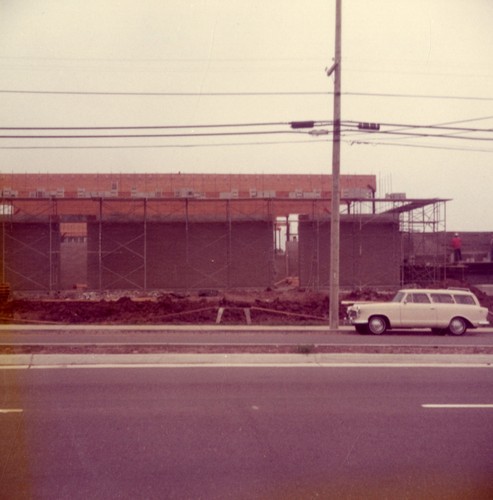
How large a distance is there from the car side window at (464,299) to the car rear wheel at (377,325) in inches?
84.7

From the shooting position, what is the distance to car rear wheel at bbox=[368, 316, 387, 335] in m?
17.6

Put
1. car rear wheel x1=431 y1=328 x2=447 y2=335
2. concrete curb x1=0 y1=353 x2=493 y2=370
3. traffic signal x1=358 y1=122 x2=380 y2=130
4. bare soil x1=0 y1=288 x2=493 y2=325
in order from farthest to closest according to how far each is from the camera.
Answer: bare soil x1=0 y1=288 x2=493 y2=325
traffic signal x1=358 y1=122 x2=380 y2=130
car rear wheel x1=431 y1=328 x2=447 y2=335
concrete curb x1=0 y1=353 x2=493 y2=370

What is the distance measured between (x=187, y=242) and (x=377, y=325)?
14687 millimetres

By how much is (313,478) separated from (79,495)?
6.61ft

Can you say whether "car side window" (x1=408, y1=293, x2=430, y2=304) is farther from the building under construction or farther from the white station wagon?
the building under construction

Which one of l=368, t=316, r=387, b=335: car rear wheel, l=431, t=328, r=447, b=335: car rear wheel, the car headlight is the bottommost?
l=431, t=328, r=447, b=335: car rear wheel

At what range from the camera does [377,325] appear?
695 inches

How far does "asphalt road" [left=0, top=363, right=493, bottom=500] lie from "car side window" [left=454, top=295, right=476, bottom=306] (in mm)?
7558

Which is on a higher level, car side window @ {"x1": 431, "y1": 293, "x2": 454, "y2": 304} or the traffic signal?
the traffic signal

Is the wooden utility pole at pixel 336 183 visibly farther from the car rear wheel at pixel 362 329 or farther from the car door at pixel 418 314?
the car door at pixel 418 314

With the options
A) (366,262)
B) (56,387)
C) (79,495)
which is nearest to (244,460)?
(79,495)

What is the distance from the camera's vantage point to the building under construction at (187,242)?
99.9ft

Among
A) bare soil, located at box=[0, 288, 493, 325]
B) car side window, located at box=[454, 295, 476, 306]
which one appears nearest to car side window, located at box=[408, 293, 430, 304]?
car side window, located at box=[454, 295, 476, 306]

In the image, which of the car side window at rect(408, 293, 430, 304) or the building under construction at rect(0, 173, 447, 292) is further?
the building under construction at rect(0, 173, 447, 292)
